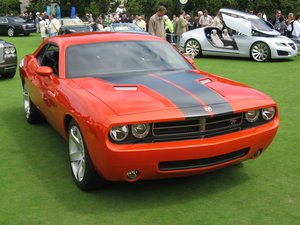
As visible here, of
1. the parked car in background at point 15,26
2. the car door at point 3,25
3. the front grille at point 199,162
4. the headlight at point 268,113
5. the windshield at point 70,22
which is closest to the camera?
the front grille at point 199,162

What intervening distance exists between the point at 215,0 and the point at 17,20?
18.2m

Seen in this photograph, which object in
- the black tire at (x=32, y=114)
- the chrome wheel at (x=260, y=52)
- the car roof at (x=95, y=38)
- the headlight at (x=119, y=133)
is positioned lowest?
the chrome wheel at (x=260, y=52)

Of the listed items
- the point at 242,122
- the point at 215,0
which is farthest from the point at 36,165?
the point at 215,0

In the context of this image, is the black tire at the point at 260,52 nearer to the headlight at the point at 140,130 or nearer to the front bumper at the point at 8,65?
the front bumper at the point at 8,65

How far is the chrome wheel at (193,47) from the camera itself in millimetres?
15641

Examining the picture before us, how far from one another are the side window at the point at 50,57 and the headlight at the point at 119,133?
5.57ft

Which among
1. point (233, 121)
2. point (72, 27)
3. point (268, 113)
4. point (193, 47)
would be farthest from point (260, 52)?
point (72, 27)

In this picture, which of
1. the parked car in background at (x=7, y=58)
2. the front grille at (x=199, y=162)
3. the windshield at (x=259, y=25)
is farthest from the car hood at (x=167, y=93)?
the windshield at (x=259, y=25)

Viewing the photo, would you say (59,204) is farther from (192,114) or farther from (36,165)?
(192,114)

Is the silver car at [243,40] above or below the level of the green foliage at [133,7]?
above

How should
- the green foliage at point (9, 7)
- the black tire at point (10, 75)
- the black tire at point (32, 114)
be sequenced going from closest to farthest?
the black tire at point (32, 114) → the black tire at point (10, 75) → the green foliage at point (9, 7)

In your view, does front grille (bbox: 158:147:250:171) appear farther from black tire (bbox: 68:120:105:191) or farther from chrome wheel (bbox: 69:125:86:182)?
chrome wheel (bbox: 69:125:86:182)

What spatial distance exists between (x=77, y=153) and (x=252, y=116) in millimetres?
1713

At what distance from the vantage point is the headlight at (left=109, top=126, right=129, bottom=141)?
11.9 feet
